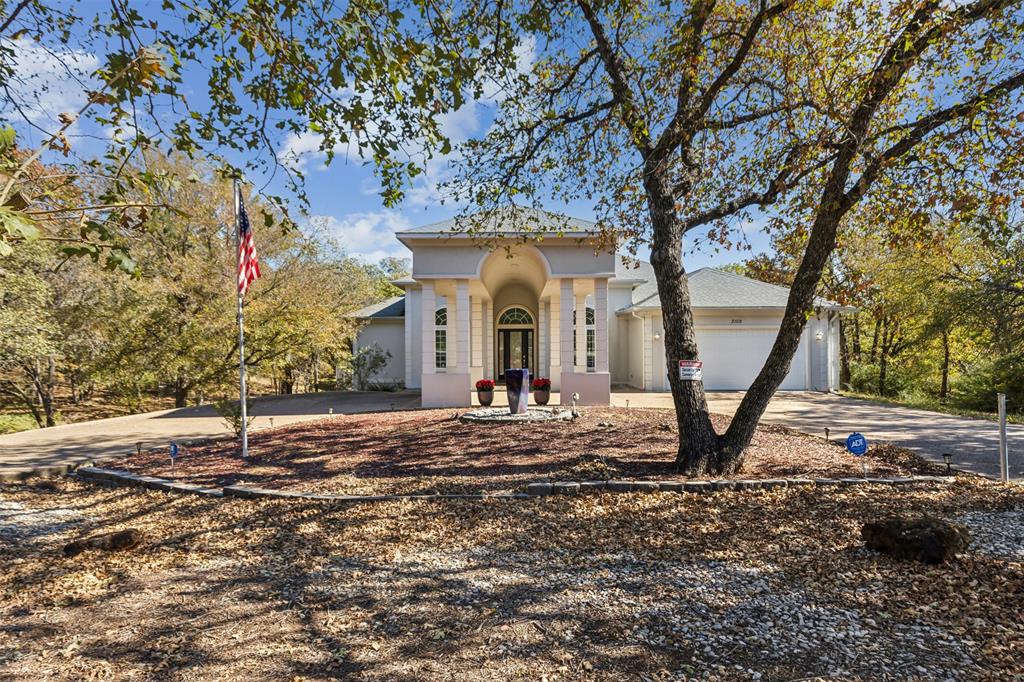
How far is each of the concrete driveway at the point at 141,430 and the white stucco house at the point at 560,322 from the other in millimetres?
3025

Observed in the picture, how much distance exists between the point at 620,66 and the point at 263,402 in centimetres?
1484

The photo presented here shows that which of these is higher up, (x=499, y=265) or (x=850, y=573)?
(x=499, y=265)

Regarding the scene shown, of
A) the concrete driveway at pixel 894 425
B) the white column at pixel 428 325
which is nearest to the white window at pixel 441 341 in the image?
the white column at pixel 428 325

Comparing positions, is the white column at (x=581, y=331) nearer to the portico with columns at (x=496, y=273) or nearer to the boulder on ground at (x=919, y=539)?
the portico with columns at (x=496, y=273)

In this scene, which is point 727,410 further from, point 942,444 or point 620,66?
point 620,66

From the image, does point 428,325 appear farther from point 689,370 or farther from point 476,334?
point 689,370

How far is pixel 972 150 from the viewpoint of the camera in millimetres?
4781

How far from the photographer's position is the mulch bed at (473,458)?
5938 millimetres

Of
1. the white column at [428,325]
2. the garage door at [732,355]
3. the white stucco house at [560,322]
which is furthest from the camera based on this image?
the garage door at [732,355]

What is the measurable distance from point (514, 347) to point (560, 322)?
25.5 ft

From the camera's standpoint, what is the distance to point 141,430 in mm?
10859

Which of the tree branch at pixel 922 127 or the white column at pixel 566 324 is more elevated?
the tree branch at pixel 922 127

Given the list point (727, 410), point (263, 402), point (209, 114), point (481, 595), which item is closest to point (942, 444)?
point (727, 410)

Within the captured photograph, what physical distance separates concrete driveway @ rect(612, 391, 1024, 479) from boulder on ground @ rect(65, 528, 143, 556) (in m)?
9.42
